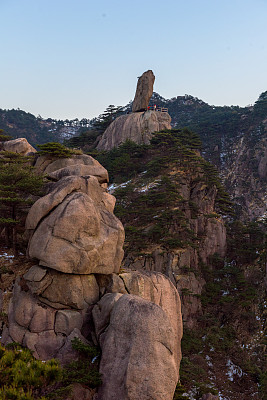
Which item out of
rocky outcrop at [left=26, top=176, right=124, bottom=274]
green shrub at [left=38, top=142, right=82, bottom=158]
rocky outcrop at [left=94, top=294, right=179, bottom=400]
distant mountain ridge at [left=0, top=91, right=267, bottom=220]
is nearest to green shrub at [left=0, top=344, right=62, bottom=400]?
rocky outcrop at [left=94, top=294, right=179, bottom=400]

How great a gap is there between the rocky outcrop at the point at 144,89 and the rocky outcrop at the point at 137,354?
137 ft

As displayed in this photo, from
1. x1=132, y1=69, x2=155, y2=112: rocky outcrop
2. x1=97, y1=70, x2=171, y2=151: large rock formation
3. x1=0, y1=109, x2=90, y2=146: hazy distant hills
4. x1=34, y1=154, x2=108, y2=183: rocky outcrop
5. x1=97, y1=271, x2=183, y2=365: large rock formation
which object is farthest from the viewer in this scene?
x1=0, y1=109, x2=90, y2=146: hazy distant hills

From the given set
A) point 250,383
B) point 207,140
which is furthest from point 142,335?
point 207,140

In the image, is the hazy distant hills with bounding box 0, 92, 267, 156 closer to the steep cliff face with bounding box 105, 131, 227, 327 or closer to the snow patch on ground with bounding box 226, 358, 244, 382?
the steep cliff face with bounding box 105, 131, 227, 327

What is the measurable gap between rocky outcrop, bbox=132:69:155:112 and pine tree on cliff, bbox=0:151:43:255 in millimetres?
35417

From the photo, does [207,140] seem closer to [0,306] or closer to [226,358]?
[226,358]

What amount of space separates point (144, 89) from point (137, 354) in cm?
4427

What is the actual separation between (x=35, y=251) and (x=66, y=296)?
230cm

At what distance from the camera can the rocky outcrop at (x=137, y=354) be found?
1124 centimetres

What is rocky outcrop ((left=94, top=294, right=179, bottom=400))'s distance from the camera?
11.2m

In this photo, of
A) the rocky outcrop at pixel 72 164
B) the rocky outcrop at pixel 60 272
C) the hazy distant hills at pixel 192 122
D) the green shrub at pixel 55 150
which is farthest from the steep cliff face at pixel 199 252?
the hazy distant hills at pixel 192 122

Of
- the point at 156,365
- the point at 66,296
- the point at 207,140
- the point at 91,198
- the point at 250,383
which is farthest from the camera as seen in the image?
the point at 207,140

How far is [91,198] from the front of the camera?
1689cm

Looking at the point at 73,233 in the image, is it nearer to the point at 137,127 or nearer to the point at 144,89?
the point at 137,127
